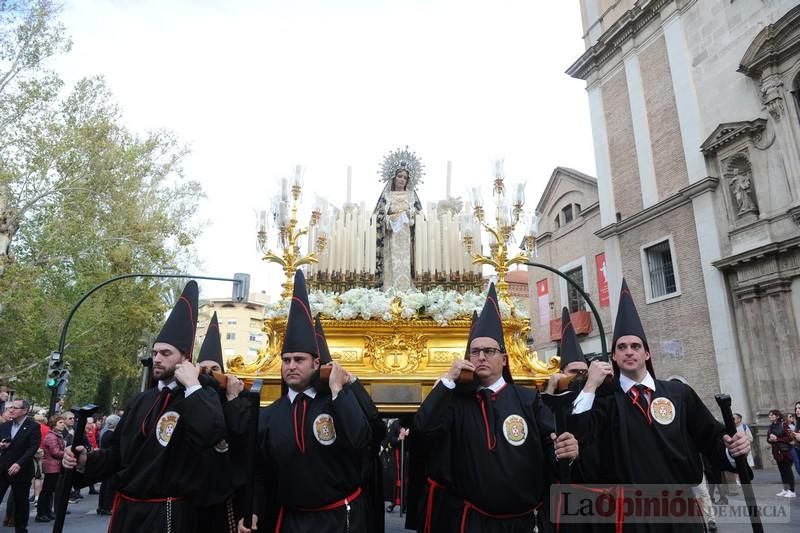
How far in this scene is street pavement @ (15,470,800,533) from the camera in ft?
21.2

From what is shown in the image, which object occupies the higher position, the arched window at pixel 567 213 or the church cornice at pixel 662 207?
the arched window at pixel 567 213

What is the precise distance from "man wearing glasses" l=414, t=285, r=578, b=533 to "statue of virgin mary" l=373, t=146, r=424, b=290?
2.35 metres

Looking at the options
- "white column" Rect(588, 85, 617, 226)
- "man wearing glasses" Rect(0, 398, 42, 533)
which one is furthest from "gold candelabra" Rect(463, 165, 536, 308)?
"white column" Rect(588, 85, 617, 226)

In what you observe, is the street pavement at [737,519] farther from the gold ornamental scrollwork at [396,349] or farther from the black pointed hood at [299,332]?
the black pointed hood at [299,332]

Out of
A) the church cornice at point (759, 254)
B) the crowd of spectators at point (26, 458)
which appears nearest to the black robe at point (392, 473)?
the crowd of spectators at point (26, 458)

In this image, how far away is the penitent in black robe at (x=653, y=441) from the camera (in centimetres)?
324

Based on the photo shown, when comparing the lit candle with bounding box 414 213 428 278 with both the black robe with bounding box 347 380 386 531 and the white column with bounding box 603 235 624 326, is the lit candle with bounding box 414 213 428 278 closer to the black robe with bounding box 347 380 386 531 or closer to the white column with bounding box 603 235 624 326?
the black robe with bounding box 347 380 386 531

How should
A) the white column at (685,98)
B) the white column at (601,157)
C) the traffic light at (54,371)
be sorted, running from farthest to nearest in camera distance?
the white column at (601,157) → the white column at (685,98) → the traffic light at (54,371)

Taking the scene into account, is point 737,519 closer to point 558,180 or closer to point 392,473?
point 392,473

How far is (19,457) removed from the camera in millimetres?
7359

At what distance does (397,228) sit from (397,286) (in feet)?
2.29

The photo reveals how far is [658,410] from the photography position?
11.2 feet

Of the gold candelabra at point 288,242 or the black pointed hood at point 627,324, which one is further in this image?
the gold candelabra at point 288,242

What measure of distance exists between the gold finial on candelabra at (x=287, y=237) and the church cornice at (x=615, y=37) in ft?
58.3
